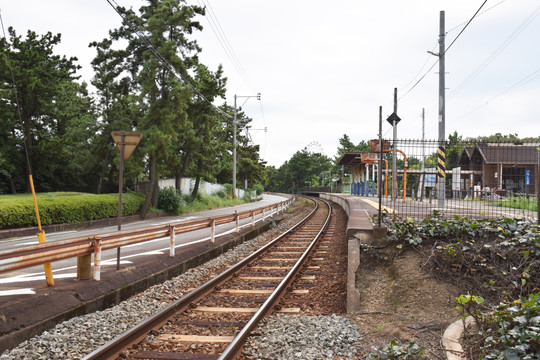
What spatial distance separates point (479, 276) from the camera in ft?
21.3

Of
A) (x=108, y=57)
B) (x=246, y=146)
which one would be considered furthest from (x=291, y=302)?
(x=246, y=146)

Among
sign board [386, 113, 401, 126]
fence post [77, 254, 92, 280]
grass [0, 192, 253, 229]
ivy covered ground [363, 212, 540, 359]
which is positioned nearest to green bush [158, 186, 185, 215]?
grass [0, 192, 253, 229]

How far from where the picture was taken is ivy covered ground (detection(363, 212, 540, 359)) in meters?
3.94

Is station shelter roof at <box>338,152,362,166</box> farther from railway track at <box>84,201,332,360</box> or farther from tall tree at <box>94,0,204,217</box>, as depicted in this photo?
railway track at <box>84,201,332,360</box>

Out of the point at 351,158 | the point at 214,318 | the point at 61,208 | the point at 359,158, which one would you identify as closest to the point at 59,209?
the point at 61,208

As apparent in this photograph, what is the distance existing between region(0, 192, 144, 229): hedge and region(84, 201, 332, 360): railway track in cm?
1108

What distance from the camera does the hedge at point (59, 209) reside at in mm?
16484

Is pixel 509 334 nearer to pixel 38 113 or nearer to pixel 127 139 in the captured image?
pixel 127 139

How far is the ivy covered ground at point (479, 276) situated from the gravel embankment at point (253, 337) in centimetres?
65

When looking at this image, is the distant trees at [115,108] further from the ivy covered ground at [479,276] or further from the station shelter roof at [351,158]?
the ivy covered ground at [479,276]

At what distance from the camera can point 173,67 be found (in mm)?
25562

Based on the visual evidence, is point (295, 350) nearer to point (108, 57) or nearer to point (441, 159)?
point (441, 159)

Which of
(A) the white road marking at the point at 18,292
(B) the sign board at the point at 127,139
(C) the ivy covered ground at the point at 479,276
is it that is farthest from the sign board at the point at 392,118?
(A) the white road marking at the point at 18,292

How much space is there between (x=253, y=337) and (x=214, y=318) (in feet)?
3.30
